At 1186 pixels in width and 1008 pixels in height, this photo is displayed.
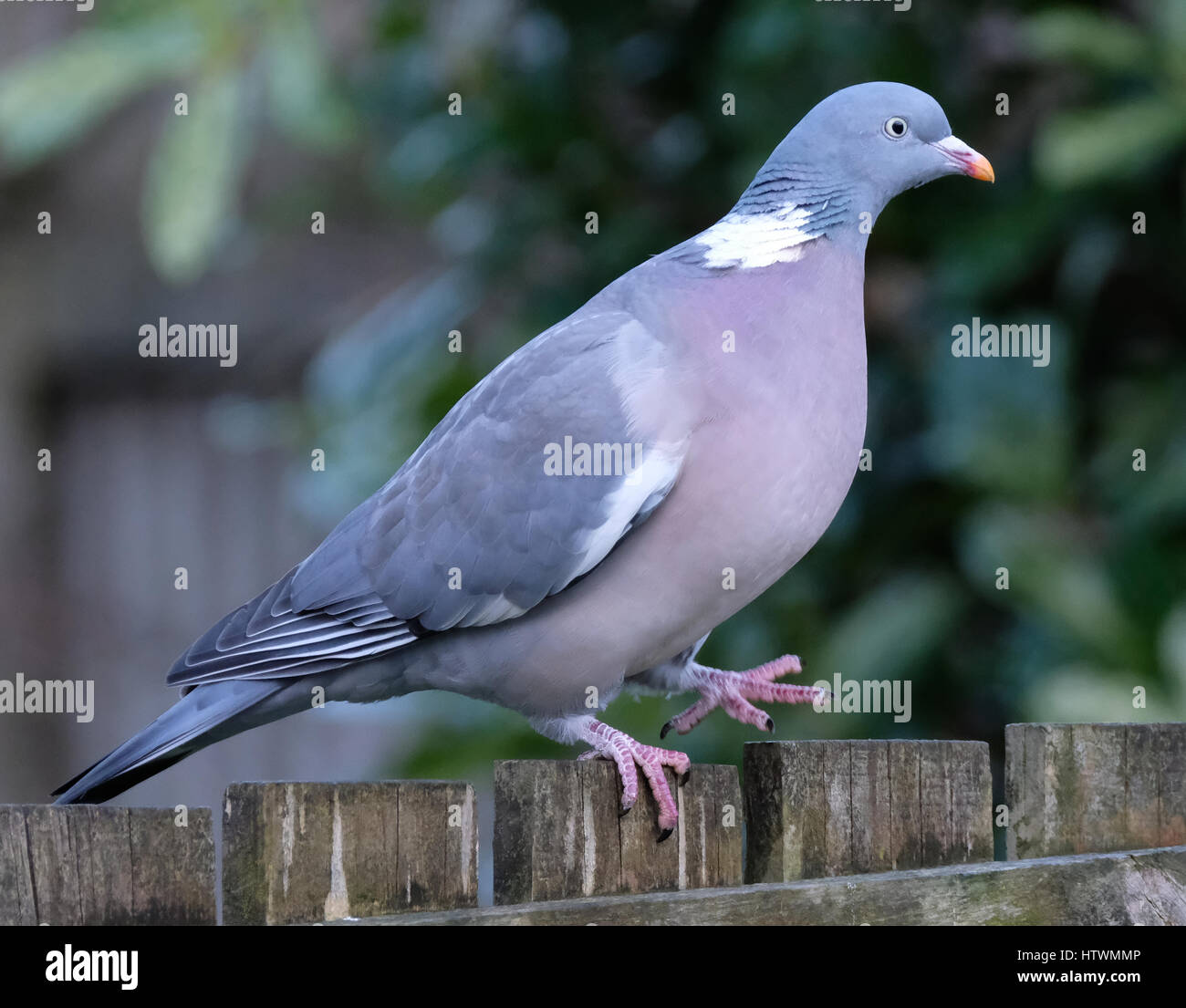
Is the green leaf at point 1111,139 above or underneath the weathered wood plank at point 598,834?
above

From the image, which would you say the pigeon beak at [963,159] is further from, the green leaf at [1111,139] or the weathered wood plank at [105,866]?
the weathered wood plank at [105,866]

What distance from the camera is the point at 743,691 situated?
3092 mm

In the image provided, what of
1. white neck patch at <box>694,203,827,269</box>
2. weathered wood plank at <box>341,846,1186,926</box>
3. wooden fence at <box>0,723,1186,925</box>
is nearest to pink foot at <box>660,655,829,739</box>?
wooden fence at <box>0,723,1186,925</box>

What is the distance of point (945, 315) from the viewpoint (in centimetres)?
448

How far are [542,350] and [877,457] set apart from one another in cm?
196

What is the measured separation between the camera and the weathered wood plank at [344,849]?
204cm

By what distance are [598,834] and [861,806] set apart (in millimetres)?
446

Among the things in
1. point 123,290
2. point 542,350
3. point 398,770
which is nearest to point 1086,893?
point 542,350

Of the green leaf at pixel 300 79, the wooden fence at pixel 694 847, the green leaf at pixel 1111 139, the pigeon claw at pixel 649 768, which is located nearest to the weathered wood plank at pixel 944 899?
the wooden fence at pixel 694 847

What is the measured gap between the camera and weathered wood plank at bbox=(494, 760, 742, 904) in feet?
7.15

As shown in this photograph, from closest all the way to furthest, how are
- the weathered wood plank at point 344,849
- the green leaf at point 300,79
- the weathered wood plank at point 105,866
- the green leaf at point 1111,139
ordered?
the weathered wood plank at point 105,866 → the weathered wood plank at point 344,849 → the green leaf at point 1111,139 → the green leaf at point 300,79

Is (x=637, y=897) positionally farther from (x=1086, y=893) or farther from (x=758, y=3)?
(x=758, y=3)

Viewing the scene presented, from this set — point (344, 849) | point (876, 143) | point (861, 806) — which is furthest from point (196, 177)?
point (861, 806)

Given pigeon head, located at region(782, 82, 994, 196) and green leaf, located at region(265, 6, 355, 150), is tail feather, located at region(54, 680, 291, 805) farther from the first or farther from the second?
green leaf, located at region(265, 6, 355, 150)
